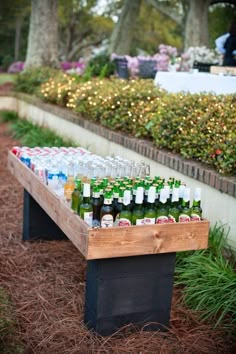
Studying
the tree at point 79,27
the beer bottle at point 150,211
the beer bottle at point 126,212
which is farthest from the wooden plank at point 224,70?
the tree at point 79,27

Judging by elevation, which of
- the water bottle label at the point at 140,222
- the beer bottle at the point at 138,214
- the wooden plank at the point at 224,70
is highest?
the wooden plank at the point at 224,70

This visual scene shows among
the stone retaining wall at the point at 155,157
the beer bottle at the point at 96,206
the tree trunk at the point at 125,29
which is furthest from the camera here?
the tree trunk at the point at 125,29

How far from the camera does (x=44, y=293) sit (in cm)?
402

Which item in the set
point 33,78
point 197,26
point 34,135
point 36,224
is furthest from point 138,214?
point 197,26

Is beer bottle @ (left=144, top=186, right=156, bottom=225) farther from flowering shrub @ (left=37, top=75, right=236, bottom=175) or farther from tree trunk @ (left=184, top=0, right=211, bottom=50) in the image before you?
tree trunk @ (left=184, top=0, right=211, bottom=50)

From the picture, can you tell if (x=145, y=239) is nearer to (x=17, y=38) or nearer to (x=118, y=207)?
(x=118, y=207)

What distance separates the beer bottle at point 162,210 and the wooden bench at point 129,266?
0.08 meters

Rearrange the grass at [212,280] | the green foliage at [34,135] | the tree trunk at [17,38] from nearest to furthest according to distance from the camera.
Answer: the grass at [212,280] < the green foliage at [34,135] < the tree trunk at [17,38]

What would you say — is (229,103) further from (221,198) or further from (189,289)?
(189,289)

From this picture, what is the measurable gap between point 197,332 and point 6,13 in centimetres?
3379

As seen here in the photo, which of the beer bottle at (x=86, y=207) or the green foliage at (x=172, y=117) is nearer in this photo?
the beer bottle at (x=86, y=207)

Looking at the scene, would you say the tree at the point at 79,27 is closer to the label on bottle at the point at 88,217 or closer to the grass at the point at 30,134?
the grass at the point at 30,134

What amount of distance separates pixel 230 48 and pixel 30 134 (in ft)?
12.7

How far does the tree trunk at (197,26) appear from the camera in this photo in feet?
48.8
